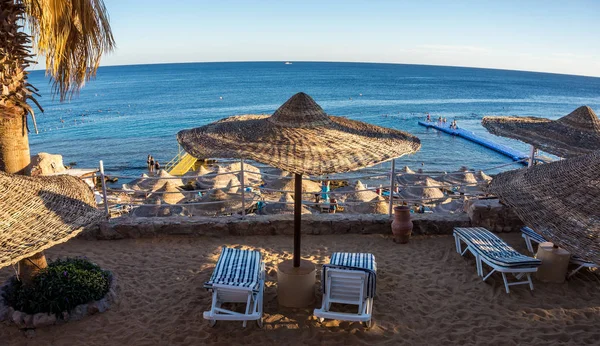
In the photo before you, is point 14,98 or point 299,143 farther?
point 14,98

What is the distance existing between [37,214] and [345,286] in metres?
3.00

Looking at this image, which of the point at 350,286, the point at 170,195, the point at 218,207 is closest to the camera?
the point at 350,286

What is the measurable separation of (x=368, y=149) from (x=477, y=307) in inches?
92.3

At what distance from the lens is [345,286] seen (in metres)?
4.44

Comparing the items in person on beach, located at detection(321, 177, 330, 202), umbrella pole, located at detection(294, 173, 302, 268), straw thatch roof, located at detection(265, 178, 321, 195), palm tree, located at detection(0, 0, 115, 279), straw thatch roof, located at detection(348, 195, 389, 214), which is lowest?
person on beach, located at detection(321, 177, 330, 202)

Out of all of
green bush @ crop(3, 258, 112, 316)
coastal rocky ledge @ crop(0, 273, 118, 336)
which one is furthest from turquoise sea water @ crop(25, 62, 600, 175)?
coastal rocky ledge @ crop(0, 273, 118, 336)

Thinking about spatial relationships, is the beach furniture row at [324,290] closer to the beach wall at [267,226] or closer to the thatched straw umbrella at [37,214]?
the thatched straw umbrella at [37,214]

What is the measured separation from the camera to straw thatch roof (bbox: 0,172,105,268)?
2936 mm

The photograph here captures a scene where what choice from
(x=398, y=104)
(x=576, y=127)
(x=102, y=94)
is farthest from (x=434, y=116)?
(x=102, y=94)

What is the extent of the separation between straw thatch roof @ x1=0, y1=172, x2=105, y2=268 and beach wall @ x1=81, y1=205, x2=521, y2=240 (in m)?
2.60

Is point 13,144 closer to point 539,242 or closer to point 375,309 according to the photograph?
point 375,309

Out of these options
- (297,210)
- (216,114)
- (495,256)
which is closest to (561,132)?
(495,256)

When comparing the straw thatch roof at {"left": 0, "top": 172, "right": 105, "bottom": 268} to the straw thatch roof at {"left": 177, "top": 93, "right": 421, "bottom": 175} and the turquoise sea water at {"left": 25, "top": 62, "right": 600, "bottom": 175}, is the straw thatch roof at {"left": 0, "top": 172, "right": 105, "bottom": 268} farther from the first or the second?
the turquoise sea water at {"left": 25, "top": 62, "right": 600, "bottom": 175}

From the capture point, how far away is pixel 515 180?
430 centimetres
